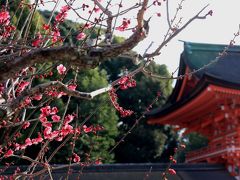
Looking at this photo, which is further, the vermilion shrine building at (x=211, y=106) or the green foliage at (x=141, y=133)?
the green foliage at (x=141, y=133)

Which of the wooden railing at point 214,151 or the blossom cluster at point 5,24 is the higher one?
the blossom cluster at point 5,24

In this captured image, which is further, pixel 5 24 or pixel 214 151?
pixel 214 151

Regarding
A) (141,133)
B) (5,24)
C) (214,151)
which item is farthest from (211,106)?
(141,133)

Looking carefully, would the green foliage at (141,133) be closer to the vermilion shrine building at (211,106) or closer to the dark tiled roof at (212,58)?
the dark tiled roof at (212,58)

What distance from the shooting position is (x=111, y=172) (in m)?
7.27

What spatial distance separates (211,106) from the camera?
333 inches

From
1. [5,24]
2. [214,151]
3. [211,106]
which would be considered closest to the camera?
[5,24]

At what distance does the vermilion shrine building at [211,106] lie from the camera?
7.62 metres

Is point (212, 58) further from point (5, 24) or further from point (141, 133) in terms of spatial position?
point (5, 24)

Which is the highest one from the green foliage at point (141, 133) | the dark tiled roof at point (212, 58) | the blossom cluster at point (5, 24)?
the dark tiled roof at point (212, 58)

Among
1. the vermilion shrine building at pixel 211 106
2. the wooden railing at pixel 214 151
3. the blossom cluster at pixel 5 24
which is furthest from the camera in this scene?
the wooden railing at pixel 214 151

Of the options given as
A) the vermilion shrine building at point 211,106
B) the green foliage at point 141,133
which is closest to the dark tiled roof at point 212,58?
the vermilion shrine building at point 211,106

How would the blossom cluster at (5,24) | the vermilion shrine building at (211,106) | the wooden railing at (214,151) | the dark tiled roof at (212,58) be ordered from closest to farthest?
the blossom cluster at (5,24), the vermilion shrine building at (211,106), the wooden railing at (214,151), the dark tiled roof at (212,58)

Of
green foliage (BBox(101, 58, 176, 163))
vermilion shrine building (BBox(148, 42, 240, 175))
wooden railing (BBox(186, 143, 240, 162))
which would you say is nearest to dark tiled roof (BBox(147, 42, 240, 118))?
vermilion shrine building (BBox(148, 42, 240, 175))
